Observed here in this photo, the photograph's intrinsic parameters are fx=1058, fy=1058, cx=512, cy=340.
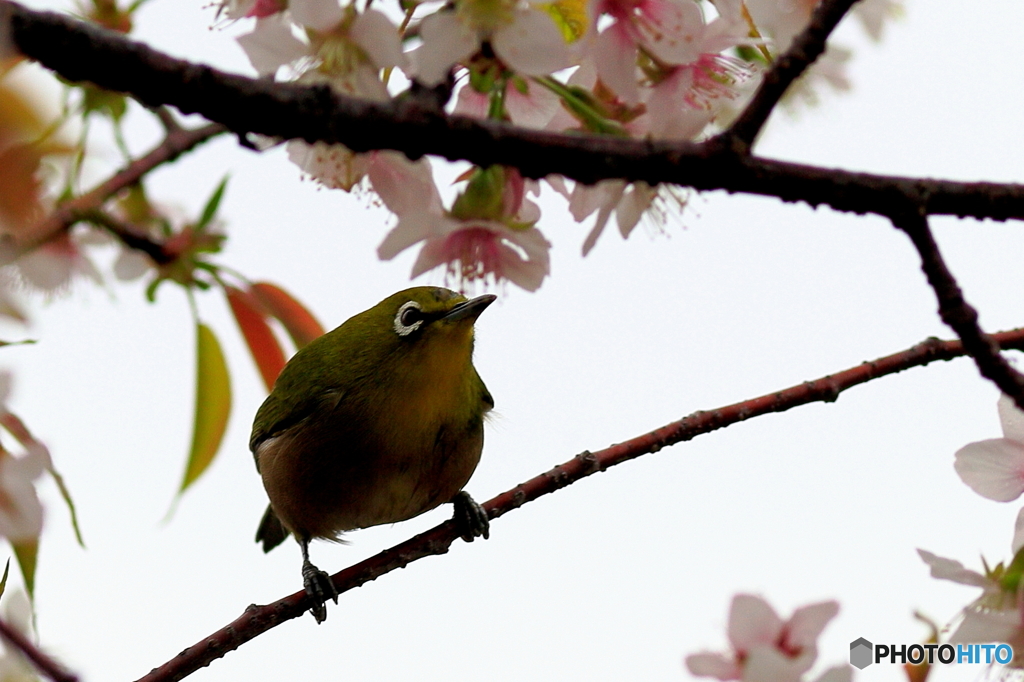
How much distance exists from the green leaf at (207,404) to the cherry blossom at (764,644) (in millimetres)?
1301

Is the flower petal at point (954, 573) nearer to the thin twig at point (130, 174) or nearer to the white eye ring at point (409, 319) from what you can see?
the thin twig at point (130, 174)

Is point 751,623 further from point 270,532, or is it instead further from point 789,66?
point 270,532

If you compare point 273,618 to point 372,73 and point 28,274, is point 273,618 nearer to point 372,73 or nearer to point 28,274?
point 28,274

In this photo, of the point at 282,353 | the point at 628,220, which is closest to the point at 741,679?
the point at 628,220

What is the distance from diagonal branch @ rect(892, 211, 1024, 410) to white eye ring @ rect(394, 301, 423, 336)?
2120 mm

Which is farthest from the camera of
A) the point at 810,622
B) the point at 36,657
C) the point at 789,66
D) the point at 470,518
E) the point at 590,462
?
the point at 470,518

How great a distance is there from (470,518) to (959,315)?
2.13m

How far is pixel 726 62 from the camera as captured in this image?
186 centimetres

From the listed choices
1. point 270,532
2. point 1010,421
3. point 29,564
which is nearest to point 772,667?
point 1010,421

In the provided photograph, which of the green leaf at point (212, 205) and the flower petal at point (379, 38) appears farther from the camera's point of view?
the green leaf at point (212, 205)

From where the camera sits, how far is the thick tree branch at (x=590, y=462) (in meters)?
1.97

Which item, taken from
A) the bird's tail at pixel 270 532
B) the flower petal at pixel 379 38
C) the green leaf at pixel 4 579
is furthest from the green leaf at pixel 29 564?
the bird's tail at pixel 270 532

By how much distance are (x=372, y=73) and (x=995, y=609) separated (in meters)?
1.12

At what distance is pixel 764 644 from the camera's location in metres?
1.51
